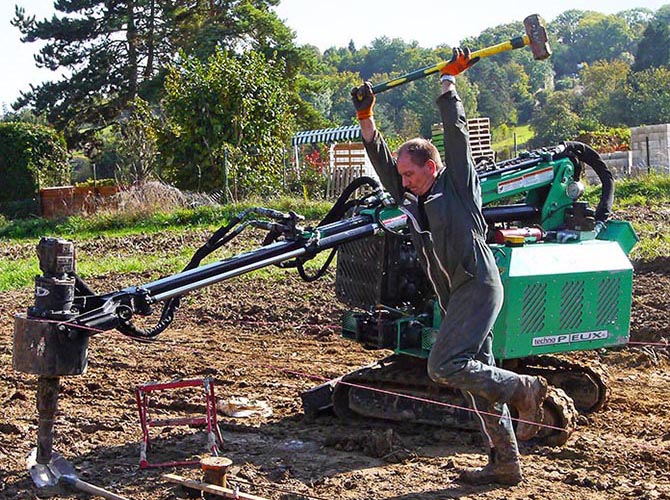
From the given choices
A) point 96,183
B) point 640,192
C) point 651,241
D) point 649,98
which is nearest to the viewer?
point 651,241

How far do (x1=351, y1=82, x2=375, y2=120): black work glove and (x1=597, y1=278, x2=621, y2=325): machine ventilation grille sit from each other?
7.02 ft

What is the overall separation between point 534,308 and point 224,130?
1745 cm

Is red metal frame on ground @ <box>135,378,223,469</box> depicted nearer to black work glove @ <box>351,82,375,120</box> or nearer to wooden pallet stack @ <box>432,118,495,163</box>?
black work glove @ <box>351,82,375,120</box>

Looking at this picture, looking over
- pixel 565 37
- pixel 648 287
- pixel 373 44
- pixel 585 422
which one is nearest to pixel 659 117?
pixel 648 287

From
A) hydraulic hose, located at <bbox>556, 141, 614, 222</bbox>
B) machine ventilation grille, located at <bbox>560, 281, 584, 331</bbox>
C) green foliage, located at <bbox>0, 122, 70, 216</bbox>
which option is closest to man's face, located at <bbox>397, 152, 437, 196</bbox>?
machine ventilation grille, located at <bbox>560, 281, 584, 331</bbox>

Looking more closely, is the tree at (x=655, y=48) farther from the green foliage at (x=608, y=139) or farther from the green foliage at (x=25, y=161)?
the green foliage at (x=25, y=161)

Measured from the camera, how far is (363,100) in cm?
596

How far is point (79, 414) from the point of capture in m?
7.14

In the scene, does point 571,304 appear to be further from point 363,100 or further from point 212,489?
point 212,489

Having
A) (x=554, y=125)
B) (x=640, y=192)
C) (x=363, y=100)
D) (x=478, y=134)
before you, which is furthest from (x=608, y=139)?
(x=363, y=100)

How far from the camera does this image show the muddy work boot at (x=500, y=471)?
5613mm

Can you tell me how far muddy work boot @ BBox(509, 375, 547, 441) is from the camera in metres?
5.73

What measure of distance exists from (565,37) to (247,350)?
147124 millimetres

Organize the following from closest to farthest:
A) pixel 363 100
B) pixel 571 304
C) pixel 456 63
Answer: pixel 456 63 → pixel 363 100 → pixel 571 304
